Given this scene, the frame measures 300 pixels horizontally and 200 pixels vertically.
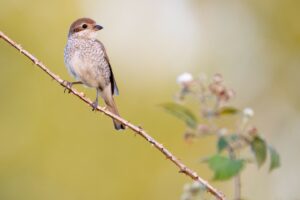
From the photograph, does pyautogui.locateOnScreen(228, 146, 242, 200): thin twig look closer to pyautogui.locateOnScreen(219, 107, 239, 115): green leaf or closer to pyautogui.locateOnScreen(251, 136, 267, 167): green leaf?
pyautogui.locateOnScreen(251, 136, 267, 167): green leaf

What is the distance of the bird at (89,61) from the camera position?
208 inches

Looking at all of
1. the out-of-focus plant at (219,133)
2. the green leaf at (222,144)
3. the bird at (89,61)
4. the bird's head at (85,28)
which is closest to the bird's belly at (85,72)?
the bird at (89,61)

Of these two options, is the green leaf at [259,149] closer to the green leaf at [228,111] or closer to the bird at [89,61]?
the green leaf at [228,111]

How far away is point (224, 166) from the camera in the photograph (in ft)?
9.91

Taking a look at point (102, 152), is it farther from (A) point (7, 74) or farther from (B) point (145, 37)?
(B) point (145, 37)

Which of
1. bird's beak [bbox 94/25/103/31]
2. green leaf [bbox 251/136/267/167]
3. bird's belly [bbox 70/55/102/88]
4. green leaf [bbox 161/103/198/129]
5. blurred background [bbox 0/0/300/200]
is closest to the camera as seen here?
green leaf [bbox 251/136/267/167]

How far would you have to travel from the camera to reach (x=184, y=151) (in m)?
9.73

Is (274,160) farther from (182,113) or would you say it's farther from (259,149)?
(182,113)

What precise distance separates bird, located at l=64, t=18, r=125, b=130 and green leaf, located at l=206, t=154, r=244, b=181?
90.2 inches

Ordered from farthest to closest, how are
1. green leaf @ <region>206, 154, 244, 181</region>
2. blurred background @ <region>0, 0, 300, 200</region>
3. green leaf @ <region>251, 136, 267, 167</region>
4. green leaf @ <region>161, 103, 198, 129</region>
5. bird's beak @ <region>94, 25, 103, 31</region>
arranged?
blurred background @ <region>0, 0, 300, 200</region> → bird's beak @ <region>94, 25, 103, 31</region> → green leaf @ <region>161, 103, 198, 129</region> → green leaf @ <region>251, 136, 267, 167</region> → green leaf @ <region>206, 154, 244, 181</region>

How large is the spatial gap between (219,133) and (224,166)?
26 cm

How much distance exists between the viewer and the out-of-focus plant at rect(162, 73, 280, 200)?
3004 mm

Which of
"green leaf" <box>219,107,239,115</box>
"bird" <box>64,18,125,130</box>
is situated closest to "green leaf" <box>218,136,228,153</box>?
"green leaf" <box>219,107,239,115</box>

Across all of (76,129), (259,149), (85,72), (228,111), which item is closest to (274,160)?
(259,149)
